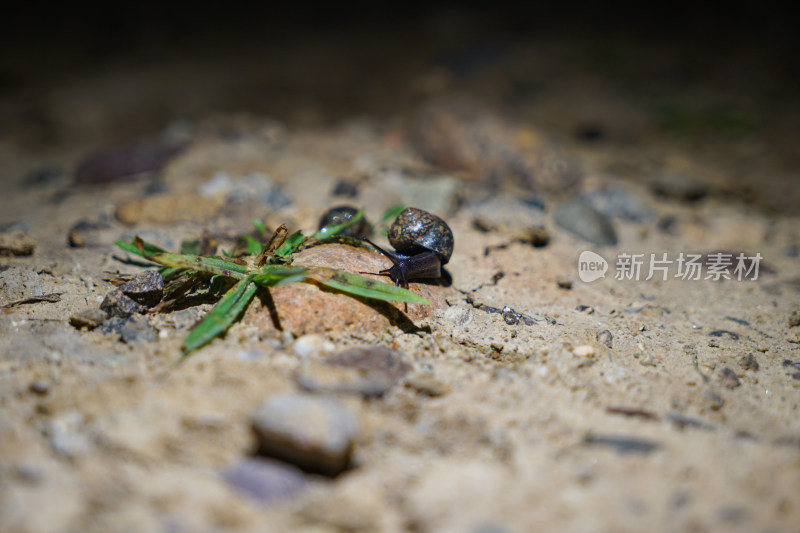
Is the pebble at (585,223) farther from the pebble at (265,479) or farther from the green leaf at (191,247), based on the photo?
the pebble at (265,479)

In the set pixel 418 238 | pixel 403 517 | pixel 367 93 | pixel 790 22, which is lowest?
pixel 403 517

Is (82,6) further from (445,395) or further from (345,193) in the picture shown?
(445,395)

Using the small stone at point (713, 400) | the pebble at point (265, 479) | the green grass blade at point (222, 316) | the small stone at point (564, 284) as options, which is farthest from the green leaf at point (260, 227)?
the small stone at point (713, 400)

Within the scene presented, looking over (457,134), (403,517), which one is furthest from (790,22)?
(403,517)

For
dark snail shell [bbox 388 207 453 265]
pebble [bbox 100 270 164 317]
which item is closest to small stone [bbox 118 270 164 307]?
pebble [bbox 100 270 164 317]

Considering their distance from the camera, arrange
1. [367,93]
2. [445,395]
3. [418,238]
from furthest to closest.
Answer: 1. [367,93]
2. [418,238]
3. [445,395]

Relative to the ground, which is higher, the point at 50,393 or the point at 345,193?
the point at 345,193
